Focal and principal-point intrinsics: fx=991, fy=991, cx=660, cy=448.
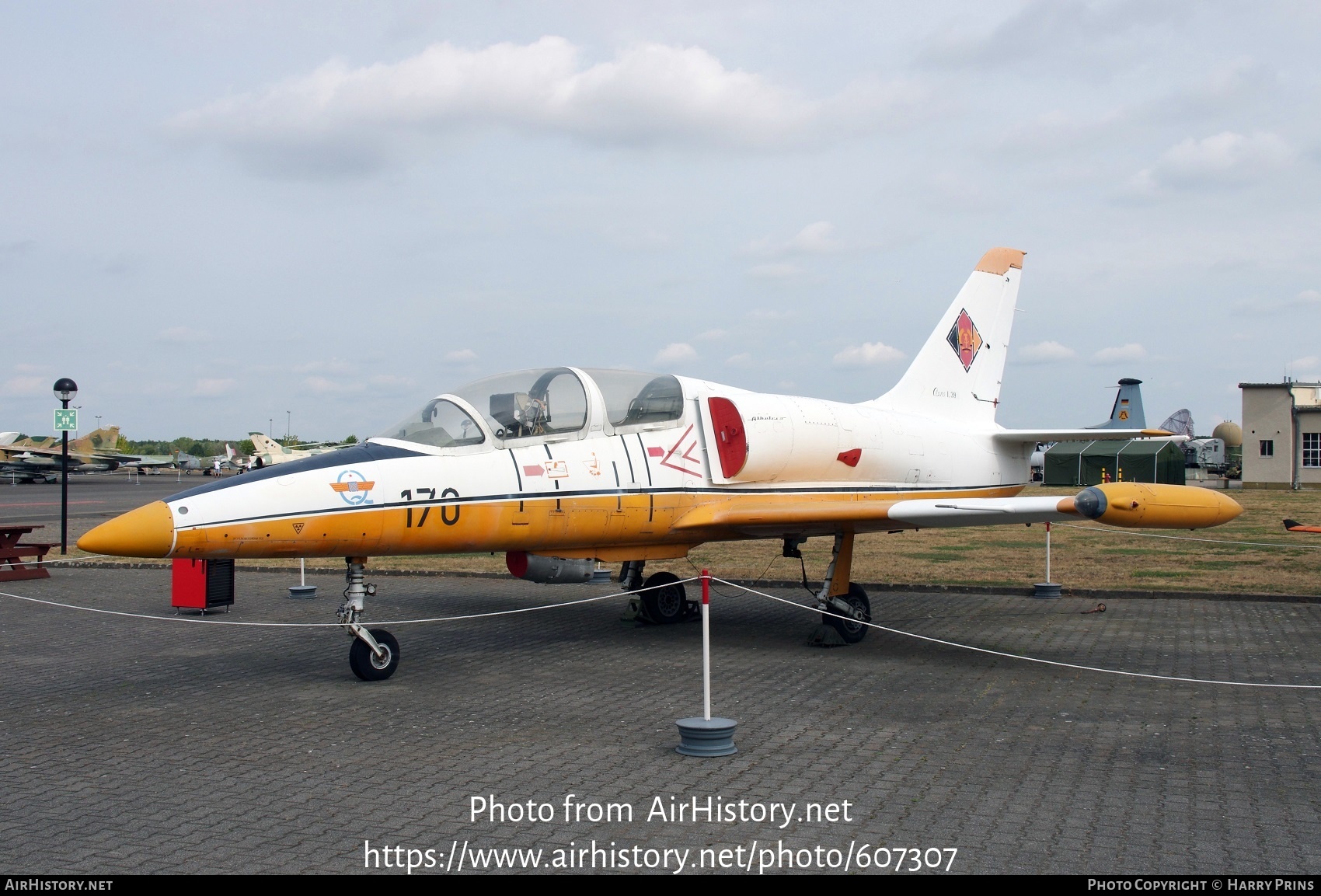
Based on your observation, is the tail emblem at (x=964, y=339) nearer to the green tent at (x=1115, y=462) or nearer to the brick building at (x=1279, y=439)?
the green tent at (x=1115, y=462)

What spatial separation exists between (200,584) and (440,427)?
5.54m

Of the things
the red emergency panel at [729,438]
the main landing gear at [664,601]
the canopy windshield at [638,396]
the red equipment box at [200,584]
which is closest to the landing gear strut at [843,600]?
the red emergency panel at [729,438]

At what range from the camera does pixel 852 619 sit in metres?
10.2

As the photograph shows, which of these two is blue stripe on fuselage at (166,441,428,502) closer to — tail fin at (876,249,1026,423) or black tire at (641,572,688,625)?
black tire at (641,572,688,625)

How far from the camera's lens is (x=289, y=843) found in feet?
15.3

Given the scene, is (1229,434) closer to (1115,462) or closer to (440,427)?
(1115,462)

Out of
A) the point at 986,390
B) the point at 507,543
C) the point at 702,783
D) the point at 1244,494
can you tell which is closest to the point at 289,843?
the point at 702,783

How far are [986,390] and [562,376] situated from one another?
24.2ft

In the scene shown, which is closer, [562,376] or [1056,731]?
[1056,731]

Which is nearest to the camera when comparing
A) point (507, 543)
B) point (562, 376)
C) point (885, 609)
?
point (507, 543)

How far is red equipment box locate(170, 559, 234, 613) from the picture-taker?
12.3 m

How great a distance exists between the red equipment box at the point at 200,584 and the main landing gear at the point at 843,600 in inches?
290
